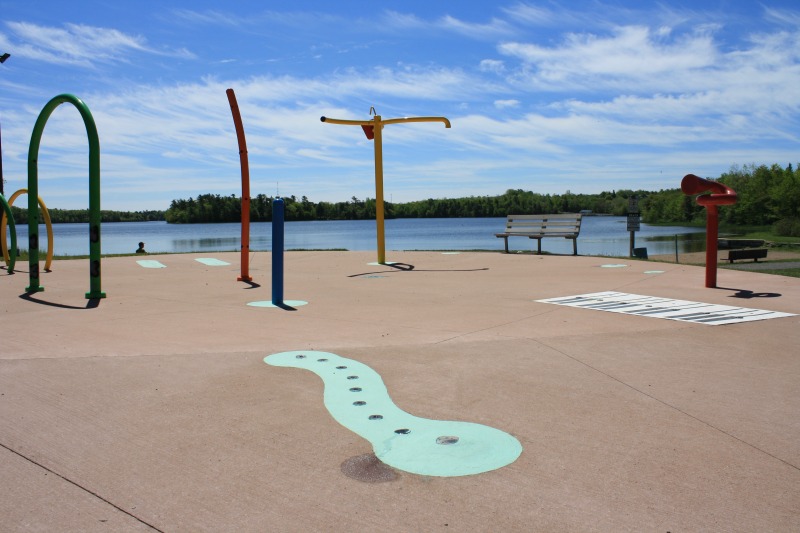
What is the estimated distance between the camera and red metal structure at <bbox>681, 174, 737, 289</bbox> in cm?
970

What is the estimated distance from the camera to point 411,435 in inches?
148

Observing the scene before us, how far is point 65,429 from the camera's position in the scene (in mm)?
3840

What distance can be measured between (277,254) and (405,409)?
17.2 feet

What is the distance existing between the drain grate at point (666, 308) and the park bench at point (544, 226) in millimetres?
8133

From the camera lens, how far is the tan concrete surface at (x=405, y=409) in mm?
2867

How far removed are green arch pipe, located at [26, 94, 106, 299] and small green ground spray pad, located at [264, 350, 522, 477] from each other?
585 centimetres

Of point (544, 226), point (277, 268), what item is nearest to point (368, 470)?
point (277, 268)

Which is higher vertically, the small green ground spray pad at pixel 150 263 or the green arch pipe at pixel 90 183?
the green arch pipe at pixel 90 183

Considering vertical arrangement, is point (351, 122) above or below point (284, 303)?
above

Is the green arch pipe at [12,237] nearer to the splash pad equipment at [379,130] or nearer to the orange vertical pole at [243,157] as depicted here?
the orange vertical pole at [243,157]

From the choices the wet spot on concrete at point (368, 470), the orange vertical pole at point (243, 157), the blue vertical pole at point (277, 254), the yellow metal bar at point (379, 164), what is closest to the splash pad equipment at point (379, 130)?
the yellow metal bar at point (379, 164)

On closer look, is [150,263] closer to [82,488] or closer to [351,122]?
[351,122]

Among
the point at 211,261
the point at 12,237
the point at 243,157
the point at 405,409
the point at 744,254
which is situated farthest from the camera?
the point at 744,254

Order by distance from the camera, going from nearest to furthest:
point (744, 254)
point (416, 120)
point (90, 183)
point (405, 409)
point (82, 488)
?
point (82, 488) → point (405, 409) → point (90, 183) → point (416, 120) → point (744, 254)
